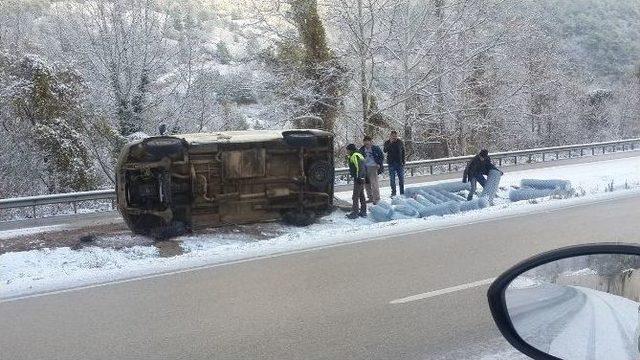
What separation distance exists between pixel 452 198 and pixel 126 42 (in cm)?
1421

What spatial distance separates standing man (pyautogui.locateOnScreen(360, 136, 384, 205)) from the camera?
14.7 metres

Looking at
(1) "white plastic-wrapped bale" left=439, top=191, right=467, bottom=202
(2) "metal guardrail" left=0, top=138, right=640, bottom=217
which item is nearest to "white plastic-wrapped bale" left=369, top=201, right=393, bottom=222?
(1) "white plastic-wrapped bale" left=439, top=191, right=467, bottom=202

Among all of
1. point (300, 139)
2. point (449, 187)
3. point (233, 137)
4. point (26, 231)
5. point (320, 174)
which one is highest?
point (233, 137)

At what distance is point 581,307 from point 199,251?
7.81 m

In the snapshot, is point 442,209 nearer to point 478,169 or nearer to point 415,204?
point 415,204

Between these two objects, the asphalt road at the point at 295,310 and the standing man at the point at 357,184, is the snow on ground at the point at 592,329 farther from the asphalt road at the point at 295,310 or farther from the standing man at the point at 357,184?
the standing man at the point at 357,184

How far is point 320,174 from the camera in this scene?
1262cm

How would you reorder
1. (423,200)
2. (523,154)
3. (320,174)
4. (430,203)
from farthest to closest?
(523,154)
(423,200)
(430,203)
(320,174)

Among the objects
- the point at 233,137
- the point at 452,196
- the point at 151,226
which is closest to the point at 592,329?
the point at 151,226

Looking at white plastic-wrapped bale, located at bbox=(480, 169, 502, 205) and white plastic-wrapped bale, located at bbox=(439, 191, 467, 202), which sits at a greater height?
white plastic-wrapped bale, located at bbox=(480, 169, 502, 205)

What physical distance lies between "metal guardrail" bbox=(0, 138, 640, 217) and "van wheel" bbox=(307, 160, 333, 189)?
631cm

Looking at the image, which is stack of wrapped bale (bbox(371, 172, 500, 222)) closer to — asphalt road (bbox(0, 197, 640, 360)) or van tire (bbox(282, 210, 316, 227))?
van tire (bbox(282, 210, 316, 227))

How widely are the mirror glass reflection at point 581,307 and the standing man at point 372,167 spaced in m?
11.8

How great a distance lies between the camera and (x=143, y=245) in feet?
34.6
